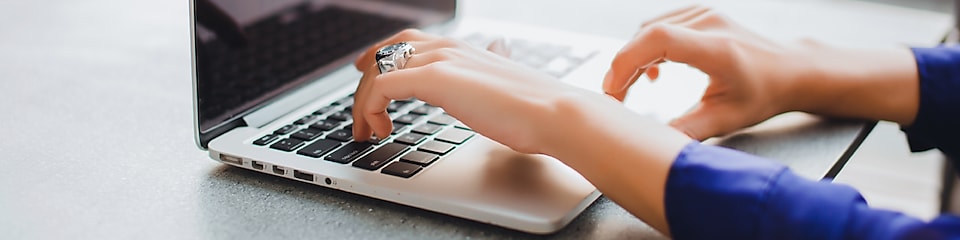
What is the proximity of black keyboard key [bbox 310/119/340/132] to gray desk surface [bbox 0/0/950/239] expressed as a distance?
72 mm

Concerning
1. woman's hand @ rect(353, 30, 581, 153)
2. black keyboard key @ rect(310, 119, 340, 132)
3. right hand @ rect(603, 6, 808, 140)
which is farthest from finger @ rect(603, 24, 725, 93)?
black keyboard key @ rect(310, 119, 340, 132)

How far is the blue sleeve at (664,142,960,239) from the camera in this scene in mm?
528

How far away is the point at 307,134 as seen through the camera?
28.0 inches

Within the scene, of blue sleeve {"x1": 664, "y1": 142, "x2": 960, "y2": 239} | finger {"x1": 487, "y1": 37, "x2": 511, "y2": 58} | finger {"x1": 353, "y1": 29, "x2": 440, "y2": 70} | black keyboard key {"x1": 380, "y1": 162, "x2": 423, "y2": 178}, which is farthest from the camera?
finger {"x1": 487, "y1": 37, "x2": 511, "y2": 58}

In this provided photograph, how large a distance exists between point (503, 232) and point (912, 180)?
1.21 meters

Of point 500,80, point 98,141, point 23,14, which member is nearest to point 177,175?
point 98,141

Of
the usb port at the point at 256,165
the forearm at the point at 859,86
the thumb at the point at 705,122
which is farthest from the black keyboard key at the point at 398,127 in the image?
the forearm at the point at 859,86

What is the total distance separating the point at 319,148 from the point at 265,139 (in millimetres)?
45

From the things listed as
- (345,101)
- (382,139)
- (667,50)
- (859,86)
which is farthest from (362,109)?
(859,86)

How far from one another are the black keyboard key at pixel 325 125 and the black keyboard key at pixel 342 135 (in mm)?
11

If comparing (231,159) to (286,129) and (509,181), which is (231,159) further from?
(509,181)

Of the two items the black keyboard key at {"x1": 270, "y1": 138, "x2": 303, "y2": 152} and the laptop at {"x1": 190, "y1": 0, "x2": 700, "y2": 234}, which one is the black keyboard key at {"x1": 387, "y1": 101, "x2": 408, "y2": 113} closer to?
the laptop at {"x1": 190, "y1": 0, "x2": 700, "y2": 234}

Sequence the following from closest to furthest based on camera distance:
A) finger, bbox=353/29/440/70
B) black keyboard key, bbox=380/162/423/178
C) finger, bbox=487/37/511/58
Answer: black keyboard key, bbox=380/162/423/178 < finger, bbox=353/29/440/70 < finger, bbox=487/37/511/58

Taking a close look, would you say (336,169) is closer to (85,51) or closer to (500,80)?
(500,80)
